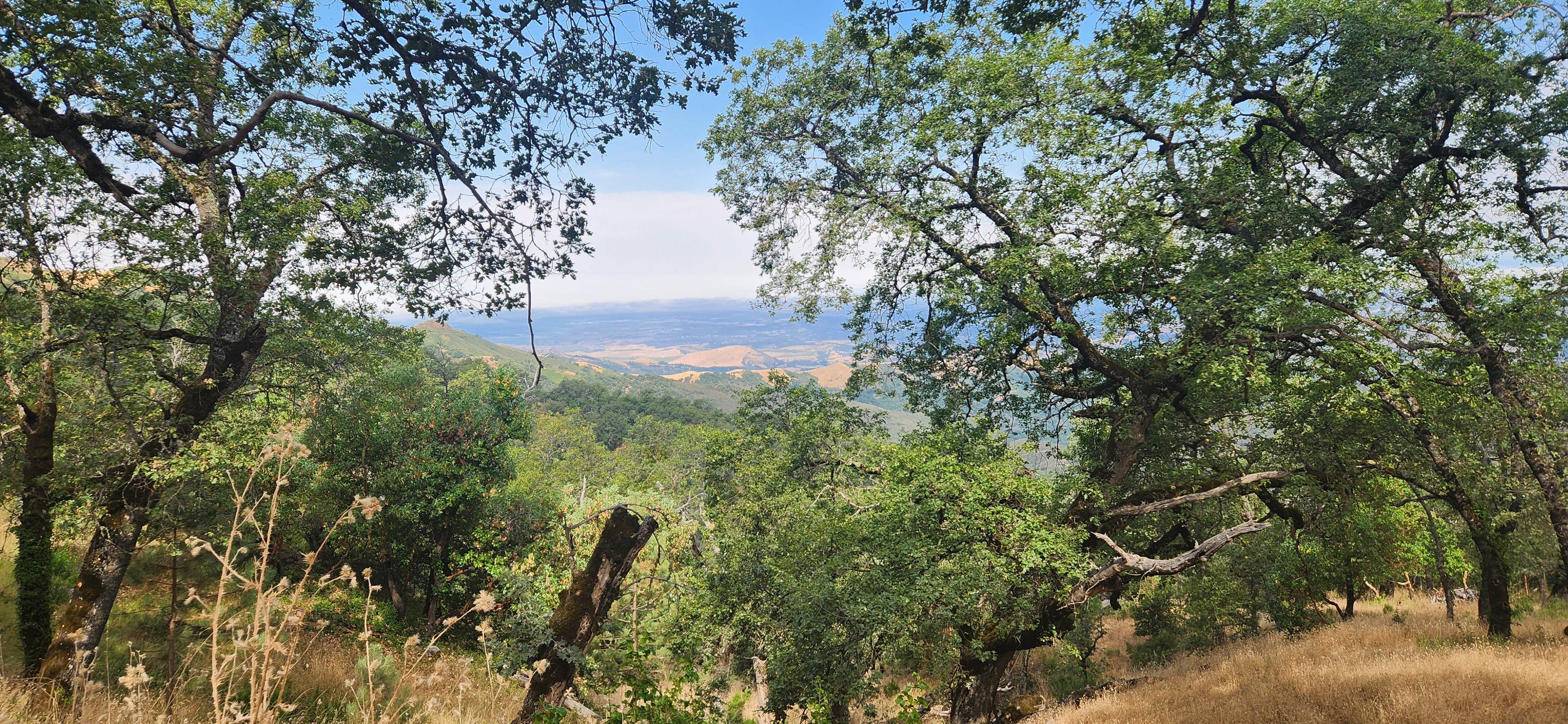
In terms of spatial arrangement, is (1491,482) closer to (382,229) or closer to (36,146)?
(382,229)

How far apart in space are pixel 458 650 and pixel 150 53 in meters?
15.5

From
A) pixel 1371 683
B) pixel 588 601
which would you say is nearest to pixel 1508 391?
pixel 1371 683

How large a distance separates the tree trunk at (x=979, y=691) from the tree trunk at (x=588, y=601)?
854cm

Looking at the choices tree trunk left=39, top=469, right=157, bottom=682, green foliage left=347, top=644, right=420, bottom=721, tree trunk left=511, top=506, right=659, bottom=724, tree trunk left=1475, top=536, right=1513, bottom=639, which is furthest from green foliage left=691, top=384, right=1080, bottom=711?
tree trunk left=1475, top=536, right=1513, bottom=639

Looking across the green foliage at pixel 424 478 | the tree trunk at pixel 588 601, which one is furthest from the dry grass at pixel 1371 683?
the green foliage at pixel 424 478

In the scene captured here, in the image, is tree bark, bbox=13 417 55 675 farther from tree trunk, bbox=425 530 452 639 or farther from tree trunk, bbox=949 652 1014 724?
tree trunk, bbox=949 652 1014 724

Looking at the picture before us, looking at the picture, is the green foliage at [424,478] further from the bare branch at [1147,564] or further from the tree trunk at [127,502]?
the bare branch at [1147,564]

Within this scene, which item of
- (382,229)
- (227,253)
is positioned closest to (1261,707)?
(382,229)

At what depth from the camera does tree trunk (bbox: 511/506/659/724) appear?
18.7 feet

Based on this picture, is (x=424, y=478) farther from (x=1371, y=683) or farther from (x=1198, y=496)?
(x=1371, y=683)

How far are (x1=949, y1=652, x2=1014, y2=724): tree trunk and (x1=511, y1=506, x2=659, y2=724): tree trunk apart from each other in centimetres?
854

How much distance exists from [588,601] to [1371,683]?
12312 mm

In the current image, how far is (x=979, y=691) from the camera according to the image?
471 inches

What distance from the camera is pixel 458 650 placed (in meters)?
16.3
